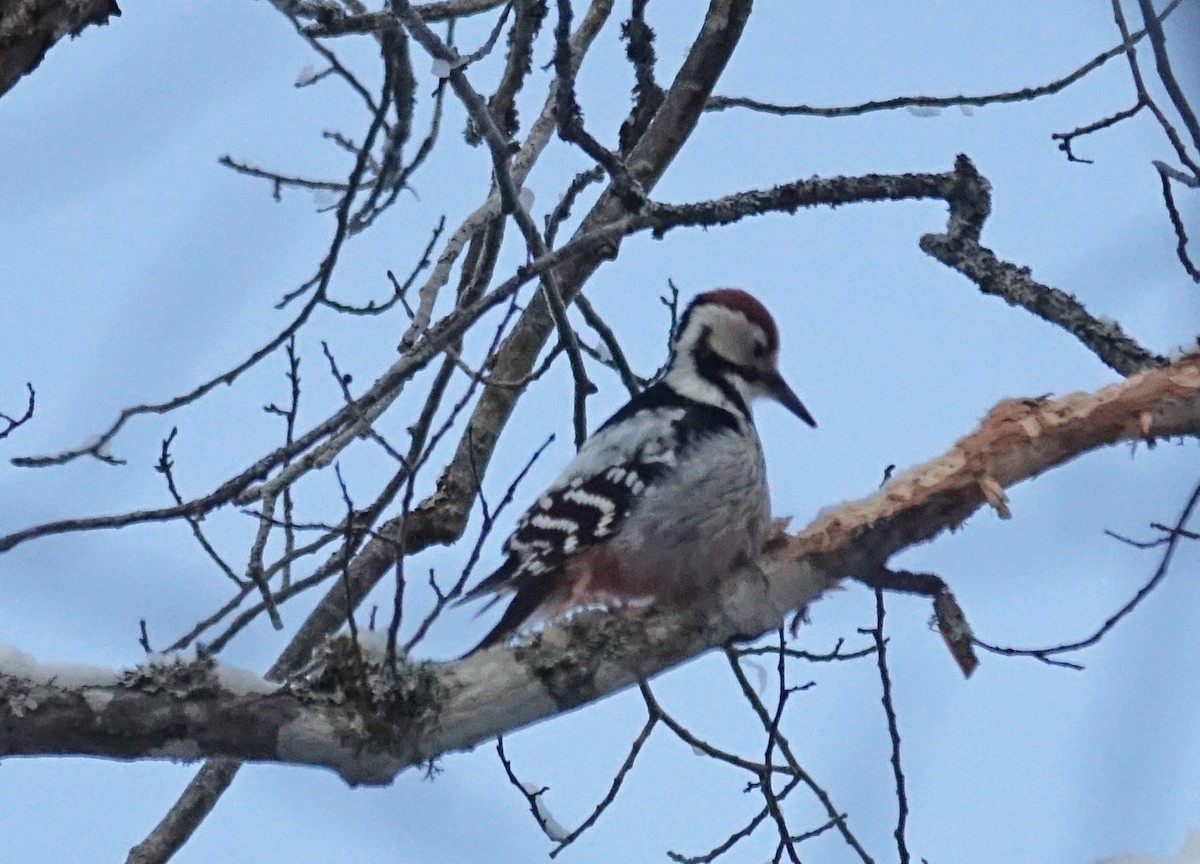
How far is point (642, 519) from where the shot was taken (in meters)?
3.45

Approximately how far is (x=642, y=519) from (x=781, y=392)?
1.09 m

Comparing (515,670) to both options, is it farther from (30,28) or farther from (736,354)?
(736,354)

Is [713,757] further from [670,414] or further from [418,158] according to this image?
[418,158]

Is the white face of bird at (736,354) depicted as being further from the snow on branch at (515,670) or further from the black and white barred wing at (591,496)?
the snow on branch at (515,670)

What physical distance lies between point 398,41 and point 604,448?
3.92ft

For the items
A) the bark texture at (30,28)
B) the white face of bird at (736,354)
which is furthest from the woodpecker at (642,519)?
the bark texture at (30,28)

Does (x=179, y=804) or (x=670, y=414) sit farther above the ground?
(x=670, y=414)

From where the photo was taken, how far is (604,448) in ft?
12.3

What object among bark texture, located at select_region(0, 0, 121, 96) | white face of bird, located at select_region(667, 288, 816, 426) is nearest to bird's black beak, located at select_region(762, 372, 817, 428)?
white face of bird, located at select_region(667, 288, 816, 426)

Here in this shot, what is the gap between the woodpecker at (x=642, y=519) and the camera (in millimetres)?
3314

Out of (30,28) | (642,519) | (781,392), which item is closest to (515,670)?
(642,519)

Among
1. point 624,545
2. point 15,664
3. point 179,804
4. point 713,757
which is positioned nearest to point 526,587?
point 624,545

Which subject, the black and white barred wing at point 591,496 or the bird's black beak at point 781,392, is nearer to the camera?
the black and white barred wing at point 591,496

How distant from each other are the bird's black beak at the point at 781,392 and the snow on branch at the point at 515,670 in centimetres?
126
